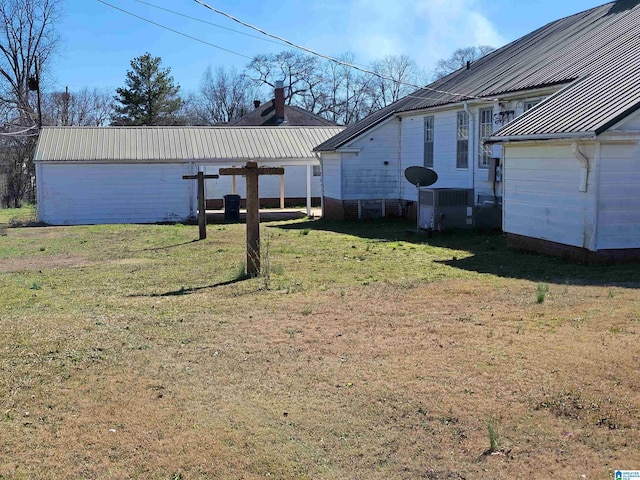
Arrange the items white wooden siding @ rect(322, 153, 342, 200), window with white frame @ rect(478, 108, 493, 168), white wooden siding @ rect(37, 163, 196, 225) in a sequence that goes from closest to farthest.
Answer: window with white frame @ rect(478, 108, 493, 168), white wooden siding @ rect(322, 153, 342, 200), white wooden siding @ rect(37, 163, 196, 225)

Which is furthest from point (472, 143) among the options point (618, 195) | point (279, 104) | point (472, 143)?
point (279, 104)

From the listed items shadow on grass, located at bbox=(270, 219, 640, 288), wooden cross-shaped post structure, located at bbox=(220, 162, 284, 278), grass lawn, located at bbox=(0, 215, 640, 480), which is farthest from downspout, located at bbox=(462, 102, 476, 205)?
wooden cross-shaped post structure, located at bbox=(220, 162, 284, 278)

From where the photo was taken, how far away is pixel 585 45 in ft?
58.8

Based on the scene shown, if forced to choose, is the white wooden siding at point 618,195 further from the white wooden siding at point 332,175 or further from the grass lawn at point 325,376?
the white wooden siding at point 332,175

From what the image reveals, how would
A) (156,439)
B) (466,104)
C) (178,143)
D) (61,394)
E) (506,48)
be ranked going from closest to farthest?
(156,439) < (61,394) < (466,104) < (506,48) < (178,143)

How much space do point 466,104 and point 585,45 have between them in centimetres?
325

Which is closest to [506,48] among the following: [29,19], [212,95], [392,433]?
[392,433]

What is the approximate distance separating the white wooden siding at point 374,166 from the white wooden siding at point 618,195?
13.2m

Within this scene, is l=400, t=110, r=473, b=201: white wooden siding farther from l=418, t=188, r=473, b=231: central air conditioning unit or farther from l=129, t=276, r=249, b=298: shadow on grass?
l=129, t=276, r=249, b=298: shadow on grass

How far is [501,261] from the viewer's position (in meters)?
13.1

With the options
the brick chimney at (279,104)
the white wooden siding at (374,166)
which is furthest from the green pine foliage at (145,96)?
the white wooden siding at (374,166)

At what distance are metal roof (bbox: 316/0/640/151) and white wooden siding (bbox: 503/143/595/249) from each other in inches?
21.8

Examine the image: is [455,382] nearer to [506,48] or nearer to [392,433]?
[392,433]

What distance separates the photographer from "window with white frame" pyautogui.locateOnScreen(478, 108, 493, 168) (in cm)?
1862
